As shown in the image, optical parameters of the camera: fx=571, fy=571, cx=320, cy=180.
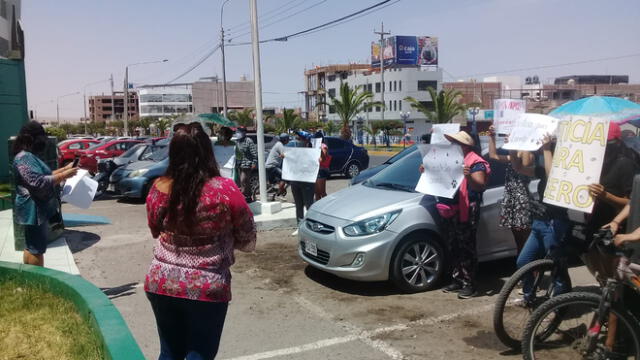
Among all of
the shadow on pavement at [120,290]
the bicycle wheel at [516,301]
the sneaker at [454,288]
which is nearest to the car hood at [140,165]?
the shadow on pavement at [120,290]

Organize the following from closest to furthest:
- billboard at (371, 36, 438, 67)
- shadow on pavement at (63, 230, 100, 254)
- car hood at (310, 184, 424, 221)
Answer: car hood at (310, 184, 424, 221) < shadow on pavement at (63, 230, 100, 254) < billboard at (371, 36, 438, 67)

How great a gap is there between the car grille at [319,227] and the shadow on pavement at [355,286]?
69cm

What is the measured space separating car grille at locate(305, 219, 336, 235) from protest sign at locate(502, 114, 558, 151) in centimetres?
220

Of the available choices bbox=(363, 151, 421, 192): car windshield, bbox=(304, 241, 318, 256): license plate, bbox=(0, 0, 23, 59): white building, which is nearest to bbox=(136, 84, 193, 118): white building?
bbox=(0, 0, 23, 59): white building

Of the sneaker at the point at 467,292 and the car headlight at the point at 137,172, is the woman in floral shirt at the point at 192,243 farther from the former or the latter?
the car headlight at the point at 137,172

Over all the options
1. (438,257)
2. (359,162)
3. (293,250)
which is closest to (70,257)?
(293,250)

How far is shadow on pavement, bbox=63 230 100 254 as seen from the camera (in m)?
9.29

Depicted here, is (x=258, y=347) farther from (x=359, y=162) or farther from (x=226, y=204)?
(x=359, y=162)

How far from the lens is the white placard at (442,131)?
21.7 feet

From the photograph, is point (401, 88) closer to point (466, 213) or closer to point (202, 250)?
point (466, 213)

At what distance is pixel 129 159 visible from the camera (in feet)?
52.7

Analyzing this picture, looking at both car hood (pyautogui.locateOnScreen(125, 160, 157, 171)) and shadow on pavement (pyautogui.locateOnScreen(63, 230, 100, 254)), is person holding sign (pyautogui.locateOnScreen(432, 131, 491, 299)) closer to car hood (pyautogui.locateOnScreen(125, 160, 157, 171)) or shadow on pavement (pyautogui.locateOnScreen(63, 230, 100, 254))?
shadow on pavement (pyautogui.locateOnScreen(63, 230, 100, 254))

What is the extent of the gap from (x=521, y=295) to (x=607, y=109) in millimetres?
2164

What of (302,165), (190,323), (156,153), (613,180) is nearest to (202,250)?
(190,323)
